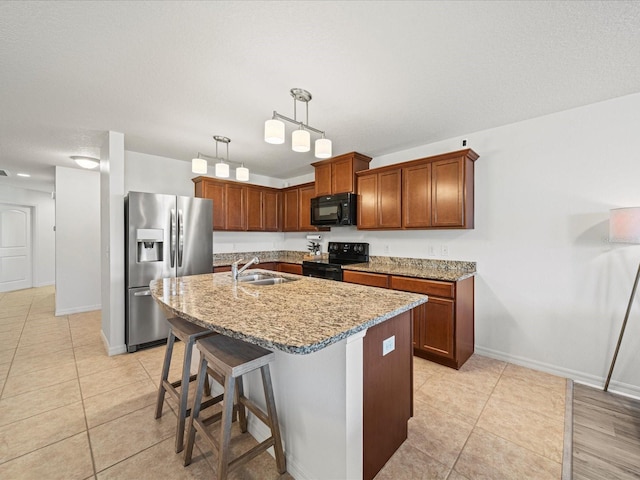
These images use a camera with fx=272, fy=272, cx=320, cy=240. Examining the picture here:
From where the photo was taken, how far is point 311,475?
1.38 metres

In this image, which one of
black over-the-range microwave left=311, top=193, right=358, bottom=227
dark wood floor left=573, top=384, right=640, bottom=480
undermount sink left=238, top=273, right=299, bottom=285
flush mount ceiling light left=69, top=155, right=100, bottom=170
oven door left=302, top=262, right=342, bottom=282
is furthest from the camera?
flush mount ceiling light left=69, top=155, right=100, bottom=170

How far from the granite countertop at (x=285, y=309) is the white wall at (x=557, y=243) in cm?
189

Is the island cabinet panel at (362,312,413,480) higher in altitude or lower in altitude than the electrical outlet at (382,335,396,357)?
lower

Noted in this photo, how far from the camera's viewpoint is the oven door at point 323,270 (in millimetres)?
3640

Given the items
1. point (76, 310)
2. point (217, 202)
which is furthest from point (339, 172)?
point (76, 310)

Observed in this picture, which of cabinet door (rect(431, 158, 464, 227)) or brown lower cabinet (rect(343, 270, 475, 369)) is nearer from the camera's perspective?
brown lower cabinet (rect(343, 270, 475, 369))

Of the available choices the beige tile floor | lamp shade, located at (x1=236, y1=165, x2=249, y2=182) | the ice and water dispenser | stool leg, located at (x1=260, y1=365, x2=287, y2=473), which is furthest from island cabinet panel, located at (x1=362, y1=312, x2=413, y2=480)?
the ice and water dispenser

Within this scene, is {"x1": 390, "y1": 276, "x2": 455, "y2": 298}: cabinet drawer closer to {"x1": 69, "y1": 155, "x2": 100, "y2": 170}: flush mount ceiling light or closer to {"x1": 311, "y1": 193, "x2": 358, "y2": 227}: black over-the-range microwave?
{"x1": 311, "y1": 193, "x2": 358, "y2": 227}: black over-the-range microwave

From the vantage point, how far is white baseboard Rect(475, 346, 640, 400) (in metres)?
2.28

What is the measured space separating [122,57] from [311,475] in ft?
9.09

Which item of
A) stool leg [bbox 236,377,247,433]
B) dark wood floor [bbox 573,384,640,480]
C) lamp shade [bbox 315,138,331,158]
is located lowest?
dark wood floor [bbox 573,384,640,480]

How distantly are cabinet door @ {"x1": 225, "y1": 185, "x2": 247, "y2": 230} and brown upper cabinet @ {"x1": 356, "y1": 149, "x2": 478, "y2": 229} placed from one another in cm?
200

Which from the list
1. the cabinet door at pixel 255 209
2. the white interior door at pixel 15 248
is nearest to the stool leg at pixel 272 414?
the cabinet door at pixel 255 209

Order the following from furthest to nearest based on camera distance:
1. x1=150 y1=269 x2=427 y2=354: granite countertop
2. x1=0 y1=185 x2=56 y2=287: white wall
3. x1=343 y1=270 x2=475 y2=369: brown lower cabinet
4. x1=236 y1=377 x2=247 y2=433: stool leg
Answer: x1=0 y1=185 x2=56 y2=287: white wall → x1=343 y1=270 x2=475 y2=369: brown lower cabinet → x1=236 y1=377 x2=247 y2=433: stool leg → x1=150 y1=269 x2=427 y2=354: granite countertop
